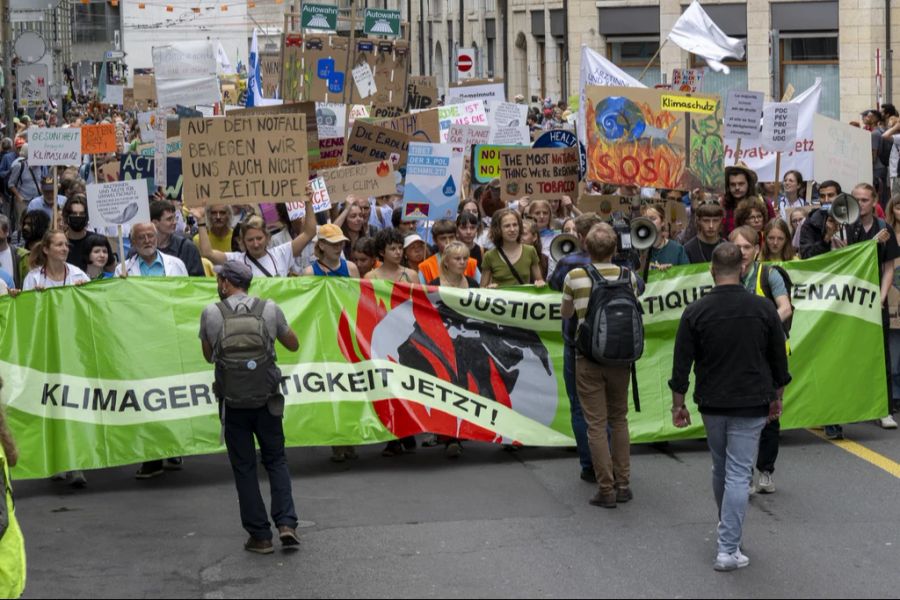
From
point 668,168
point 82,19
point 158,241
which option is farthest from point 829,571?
point 82,19

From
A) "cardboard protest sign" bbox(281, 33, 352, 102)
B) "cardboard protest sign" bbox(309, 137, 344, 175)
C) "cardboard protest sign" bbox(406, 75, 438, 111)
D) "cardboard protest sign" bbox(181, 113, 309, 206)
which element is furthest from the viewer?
"cardboard protest sign" bbox(406, 75, 438, 111)

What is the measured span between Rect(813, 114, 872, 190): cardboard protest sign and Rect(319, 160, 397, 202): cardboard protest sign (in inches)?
175

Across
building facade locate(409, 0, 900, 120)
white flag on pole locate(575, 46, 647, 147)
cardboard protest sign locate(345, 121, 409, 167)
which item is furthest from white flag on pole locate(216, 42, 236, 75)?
cardboard protest sign locate(345, 121, 409, 167)

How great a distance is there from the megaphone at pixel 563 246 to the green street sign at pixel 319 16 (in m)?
14.0

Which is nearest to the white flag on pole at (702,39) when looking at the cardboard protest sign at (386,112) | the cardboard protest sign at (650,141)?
the cardboard protest sign at (386,112)

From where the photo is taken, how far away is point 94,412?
31.4 feet

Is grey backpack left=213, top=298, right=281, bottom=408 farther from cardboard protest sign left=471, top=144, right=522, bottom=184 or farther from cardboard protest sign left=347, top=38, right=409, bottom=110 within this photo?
cardboard protest sign left=347, top=38, right=409, bottom=110

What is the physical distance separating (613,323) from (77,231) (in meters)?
5.25

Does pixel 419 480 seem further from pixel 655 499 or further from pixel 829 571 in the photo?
pixel 829 571

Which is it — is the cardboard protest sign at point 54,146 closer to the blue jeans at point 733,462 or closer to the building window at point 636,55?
the blue jeans at point 733,462

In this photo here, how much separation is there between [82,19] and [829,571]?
115358 millimetres

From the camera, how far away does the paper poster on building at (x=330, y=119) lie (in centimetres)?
1847

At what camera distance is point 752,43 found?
3828cm

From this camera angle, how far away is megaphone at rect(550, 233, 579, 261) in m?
10.0
